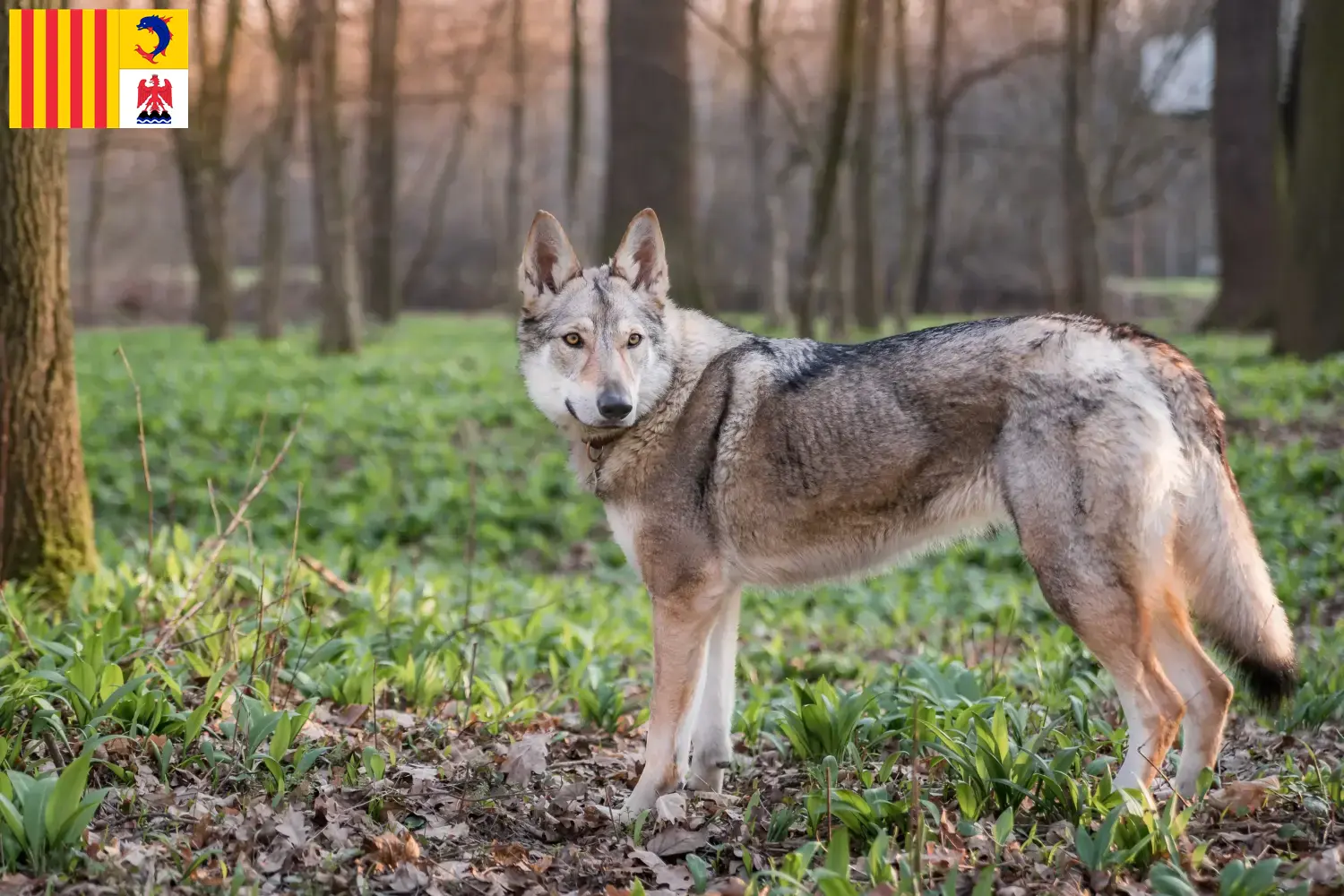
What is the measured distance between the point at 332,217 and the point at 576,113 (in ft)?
18.8

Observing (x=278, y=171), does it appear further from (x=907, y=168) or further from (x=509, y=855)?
(x=509, y=855)

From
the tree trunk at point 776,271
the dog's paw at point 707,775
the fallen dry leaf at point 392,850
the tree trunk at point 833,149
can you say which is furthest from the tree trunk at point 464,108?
the fallen dry leaf at point 392,850

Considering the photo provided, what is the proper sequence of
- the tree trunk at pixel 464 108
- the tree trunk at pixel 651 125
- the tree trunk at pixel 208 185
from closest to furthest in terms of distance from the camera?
the tree trunk at pixel 651 125
the tree trunk at pixel 208 185
the tree trunk at pixel 464 108

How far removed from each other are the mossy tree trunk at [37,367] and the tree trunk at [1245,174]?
17.4 meters

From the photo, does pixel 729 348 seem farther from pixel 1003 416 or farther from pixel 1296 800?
pixel 1296 800

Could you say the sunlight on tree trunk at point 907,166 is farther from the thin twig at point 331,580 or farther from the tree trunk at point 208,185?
the thin twig at point 331,580

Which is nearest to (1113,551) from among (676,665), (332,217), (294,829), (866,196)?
(676,665)

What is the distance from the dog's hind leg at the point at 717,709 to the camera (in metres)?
4.40

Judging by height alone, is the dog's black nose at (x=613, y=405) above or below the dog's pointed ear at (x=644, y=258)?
below

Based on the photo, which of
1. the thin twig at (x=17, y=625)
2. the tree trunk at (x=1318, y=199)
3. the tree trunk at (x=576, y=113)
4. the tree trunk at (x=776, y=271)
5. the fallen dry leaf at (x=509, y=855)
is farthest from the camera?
the tree trunk at (x=776, y=271)

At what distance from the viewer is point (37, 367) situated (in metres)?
5.51

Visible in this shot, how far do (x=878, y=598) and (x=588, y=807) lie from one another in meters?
4.11

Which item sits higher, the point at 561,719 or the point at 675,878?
the point at 675,878

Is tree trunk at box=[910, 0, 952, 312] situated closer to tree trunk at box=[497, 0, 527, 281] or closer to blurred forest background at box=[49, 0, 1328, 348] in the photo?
blurred forest background at box=[49, 0, 1328, 348]
